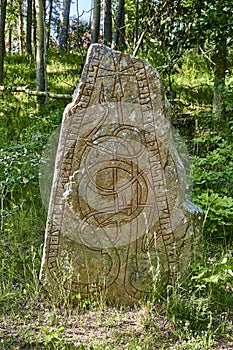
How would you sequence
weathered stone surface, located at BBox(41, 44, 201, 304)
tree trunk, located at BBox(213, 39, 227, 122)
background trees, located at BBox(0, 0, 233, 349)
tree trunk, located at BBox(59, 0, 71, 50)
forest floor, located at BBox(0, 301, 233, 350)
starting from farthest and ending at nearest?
tree trunk, located at BBox(59, 0, 71, 50)
tree trunk, located at BBox(213, 39, 227, 122)
weathered stone surface, located at BBox(41, 44, 201, 304)
background trees, located at BBox(0, 0, 233, 349)
forest floor, located at BBox(0, 301, 233, 350)

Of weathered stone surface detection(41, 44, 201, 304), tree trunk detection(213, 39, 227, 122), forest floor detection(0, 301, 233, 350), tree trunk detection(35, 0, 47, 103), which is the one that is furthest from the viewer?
tree trunk detection(35, 0, 47, 103)

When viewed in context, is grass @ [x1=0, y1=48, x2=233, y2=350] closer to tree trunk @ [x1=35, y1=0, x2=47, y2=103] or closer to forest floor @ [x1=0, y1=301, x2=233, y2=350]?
forest floor @ [x1=0, y1=301, x2=233, y2=350]

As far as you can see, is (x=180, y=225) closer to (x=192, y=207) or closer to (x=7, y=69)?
(x=192, y=207)

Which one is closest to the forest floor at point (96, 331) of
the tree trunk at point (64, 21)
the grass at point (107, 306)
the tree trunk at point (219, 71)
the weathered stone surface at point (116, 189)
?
the grass at point (107, 306)

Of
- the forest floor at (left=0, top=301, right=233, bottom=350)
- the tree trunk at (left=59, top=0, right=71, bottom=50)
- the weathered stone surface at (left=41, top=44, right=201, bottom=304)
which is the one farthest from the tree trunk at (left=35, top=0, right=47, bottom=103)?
the tree trunk at (left=59, top=0, right=71, bottom=50)

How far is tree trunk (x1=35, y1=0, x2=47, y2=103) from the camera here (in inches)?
248

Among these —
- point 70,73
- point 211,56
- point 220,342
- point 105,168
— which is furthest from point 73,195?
point 70,73

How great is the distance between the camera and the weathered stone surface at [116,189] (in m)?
2.88

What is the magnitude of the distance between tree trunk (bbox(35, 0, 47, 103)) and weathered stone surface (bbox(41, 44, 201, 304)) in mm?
3848

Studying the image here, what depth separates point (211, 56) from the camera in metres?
6.19

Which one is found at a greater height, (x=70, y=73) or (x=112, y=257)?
(x=70, y=73)

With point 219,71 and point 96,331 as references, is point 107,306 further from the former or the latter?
point 219,71

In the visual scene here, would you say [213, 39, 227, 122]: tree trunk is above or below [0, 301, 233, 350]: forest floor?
above

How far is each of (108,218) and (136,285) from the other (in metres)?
0.51
